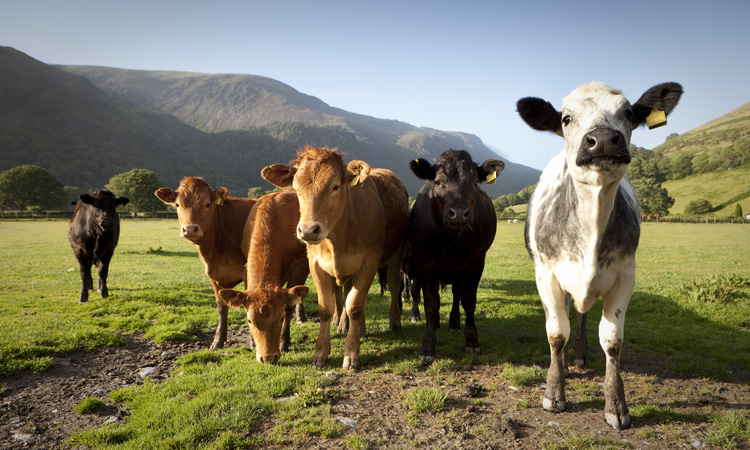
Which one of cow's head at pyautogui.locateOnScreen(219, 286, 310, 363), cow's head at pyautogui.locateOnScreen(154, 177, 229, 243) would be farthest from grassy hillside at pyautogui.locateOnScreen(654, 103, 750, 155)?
cow's head at pyautogui.locateOnScreen(219, 286, 310, 363)

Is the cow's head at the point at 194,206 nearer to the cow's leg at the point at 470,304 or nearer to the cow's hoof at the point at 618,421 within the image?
the cow's leg at the point at 470,304

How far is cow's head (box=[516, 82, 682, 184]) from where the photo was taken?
129 inches

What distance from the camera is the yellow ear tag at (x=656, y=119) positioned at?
370 centimetres

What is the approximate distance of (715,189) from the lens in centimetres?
Answer: 9938

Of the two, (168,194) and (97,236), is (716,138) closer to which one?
(168,194)

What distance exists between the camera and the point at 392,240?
6.86 meters

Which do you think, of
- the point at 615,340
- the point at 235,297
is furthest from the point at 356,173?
the point at 615,340

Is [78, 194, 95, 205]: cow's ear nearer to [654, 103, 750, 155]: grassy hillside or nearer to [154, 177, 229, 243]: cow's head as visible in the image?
[154, 177, 229, 243]: cow's head

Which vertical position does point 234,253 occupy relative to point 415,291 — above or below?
above

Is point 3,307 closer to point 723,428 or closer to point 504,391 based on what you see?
point 504,391

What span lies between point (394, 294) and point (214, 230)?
3.62 m

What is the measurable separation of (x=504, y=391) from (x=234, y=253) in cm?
518

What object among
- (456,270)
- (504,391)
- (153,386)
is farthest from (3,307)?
(504,391)

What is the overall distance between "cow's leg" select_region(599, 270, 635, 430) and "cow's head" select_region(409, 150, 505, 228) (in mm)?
1987
